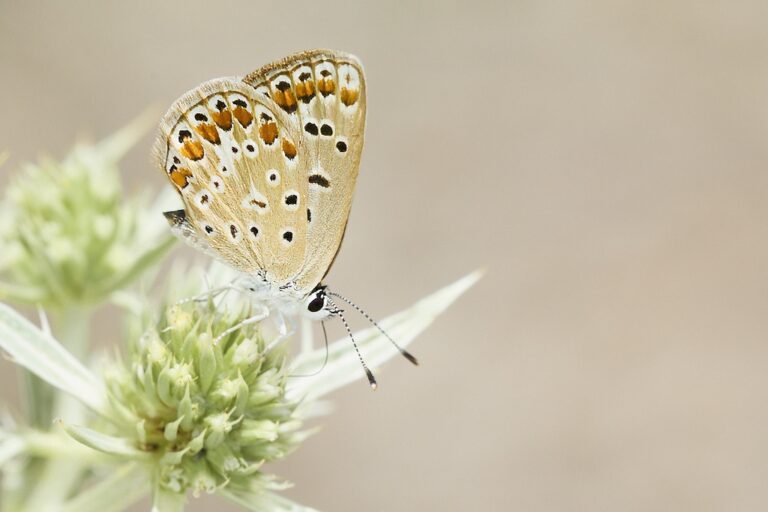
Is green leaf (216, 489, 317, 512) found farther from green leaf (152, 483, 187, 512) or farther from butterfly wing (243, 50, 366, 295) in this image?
butterfly wing (243, 50, 366, 295)

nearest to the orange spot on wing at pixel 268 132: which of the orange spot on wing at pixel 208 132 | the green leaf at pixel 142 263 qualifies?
the orange spot on wing at pixel 208 132

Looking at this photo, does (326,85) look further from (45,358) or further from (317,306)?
(45,358)

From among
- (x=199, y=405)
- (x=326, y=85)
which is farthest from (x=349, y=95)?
(x=199, y=405)

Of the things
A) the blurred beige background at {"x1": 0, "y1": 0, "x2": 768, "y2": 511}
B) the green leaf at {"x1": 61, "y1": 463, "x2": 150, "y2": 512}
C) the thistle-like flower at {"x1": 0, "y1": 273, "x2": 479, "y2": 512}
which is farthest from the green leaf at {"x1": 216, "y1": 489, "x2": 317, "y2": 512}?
the blurred beige background at {"x1": 0, "y1": 0, "x2": 768, "y2": 511}

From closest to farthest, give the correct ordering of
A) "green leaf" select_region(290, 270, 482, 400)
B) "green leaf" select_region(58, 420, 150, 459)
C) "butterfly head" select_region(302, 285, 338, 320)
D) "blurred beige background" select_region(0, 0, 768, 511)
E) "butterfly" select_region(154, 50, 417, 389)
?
"green leaf" select_region(58, 420, 150, 459), "butterfly" select_region(154, 50, 417, 389), "green leaf" select_region(290, 270, 482, 400), "butterfly head" select_region(302, 285, 338, 320), "blurred beige background" select_region(0, 0, 768, 511)

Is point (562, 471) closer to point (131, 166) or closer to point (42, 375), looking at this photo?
point (131, 166)

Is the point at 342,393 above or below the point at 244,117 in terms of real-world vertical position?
Result: below

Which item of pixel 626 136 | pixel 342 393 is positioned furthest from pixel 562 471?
pixel 626 136
